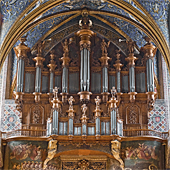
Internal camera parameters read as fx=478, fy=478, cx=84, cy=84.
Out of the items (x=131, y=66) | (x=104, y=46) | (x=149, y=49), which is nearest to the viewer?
(x=131, y=66)

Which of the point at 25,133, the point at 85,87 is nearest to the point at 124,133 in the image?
the point at 85,87

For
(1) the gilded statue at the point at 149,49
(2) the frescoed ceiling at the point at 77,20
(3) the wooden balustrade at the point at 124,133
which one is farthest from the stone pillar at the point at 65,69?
(1) the gilded statue at the point at 149,49

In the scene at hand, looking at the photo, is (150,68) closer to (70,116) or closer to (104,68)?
(104,68)

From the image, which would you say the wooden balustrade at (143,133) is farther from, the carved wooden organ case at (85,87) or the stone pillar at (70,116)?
the stone pillar at (70,116)

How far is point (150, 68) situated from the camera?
86.4ft

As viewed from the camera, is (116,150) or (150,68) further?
(150,68)

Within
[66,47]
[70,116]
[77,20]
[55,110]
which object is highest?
[77,20]

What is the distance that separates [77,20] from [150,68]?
17.1 feet

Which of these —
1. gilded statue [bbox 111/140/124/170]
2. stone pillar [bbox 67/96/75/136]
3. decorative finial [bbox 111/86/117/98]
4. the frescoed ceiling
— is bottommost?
gilded statue [bbox 111/140/124/170]

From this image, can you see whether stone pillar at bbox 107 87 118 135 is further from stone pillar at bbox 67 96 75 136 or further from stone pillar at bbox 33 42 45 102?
stone pillar at bbox 33 42 45 102

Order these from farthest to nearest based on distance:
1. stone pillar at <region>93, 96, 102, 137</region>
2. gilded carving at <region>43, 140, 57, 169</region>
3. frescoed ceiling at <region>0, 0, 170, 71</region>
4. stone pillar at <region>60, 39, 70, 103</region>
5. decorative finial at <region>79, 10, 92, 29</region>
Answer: decorative finial at <region>79, 10, 92, 29</region>
stone pillar at <region>60, 39, 70, 103</region>
stone pillar at <region>93, 96, 102, 137</region>
gilded carving at <region>43, 140, 57, 169</region>
frescoed ceiling at <region>0, 0, 170, 71</region>

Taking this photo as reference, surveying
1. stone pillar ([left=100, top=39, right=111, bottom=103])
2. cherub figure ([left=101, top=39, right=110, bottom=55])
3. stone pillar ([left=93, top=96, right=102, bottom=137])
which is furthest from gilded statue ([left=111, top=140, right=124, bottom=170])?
cherub figure ([left=101, top=39, right=110, bottom=55])

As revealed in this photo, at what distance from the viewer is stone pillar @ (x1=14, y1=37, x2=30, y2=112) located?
25.9m

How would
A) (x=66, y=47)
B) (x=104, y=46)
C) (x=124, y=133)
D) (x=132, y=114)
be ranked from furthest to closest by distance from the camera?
(x=104, y=46), (x=66, y=47), (x=132, y=114), (x=124, y=133)
